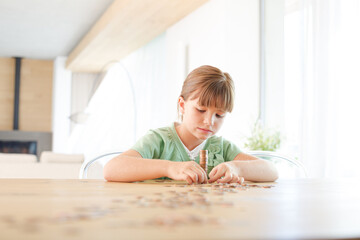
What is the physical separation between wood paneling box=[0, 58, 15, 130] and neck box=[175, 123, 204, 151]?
32.8 feet

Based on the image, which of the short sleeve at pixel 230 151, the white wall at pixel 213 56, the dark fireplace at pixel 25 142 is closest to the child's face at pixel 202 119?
the short sleeve at pixel 230 151

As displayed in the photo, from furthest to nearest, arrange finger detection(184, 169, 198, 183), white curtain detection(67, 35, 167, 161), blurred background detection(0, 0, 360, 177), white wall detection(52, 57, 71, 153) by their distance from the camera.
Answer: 1. white wall detection(52, 57, 71, 153)
2. white curtain detection(67, 35, 167, 161)
3. blurred background detection(0, 0, 360, 177)
4. finger detection(184, 169, 198, 183)

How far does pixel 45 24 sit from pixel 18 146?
400 cm

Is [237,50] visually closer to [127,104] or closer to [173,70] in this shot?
[173,70]

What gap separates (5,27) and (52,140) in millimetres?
3524

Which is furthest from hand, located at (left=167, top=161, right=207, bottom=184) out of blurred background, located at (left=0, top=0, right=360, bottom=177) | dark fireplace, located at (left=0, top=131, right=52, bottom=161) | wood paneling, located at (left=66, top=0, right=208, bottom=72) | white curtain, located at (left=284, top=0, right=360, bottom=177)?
dark fireplace, located at (left=0, top=131, right=52, bottom=161)

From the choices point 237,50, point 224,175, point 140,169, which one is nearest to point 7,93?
point 237,50

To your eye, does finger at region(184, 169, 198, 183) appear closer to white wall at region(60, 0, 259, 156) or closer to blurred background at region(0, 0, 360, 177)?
blurred background at region(0, 0, 360, 177)

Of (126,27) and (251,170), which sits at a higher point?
(126,27)

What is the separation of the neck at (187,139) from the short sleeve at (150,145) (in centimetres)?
9

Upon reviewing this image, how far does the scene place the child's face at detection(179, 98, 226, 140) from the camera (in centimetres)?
170

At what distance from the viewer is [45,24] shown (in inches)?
305

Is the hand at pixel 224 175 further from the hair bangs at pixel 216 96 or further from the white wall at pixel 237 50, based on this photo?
the white wall at pixel 237 50

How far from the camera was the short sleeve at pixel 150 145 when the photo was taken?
1.71 meters
